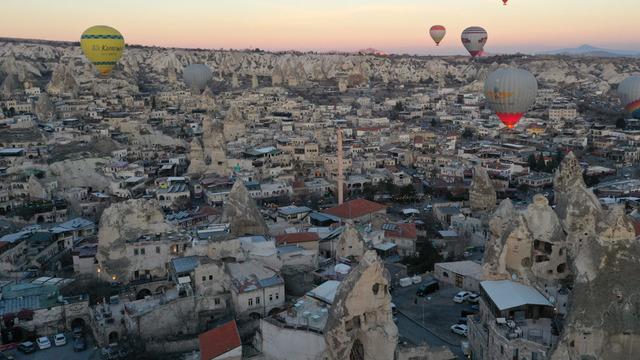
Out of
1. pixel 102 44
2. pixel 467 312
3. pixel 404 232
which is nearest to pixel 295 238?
pixel 404 232

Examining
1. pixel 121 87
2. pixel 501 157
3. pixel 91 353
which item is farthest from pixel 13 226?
pixel 121 87

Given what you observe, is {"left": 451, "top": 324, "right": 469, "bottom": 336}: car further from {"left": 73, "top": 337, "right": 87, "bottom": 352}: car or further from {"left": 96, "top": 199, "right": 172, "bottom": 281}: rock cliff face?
{"left": 96, "top": 199, "right": 172, "bottom": 281}: rock cliff face

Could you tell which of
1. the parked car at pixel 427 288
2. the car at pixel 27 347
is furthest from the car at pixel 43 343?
the parked car at pixel 427 288

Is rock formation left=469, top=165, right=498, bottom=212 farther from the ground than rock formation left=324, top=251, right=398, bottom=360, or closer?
closer

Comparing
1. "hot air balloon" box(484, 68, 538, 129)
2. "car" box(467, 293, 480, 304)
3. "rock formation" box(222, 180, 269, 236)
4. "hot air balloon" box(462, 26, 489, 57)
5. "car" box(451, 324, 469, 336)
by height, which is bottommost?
"car" box(467, 293, 480, 304)

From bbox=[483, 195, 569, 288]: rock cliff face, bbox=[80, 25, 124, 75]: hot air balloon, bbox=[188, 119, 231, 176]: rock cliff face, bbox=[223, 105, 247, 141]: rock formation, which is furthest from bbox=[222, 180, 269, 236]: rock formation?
bbox=[80, 25, 124, 75]: hot air balloon

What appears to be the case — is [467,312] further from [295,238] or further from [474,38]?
[474,38]
